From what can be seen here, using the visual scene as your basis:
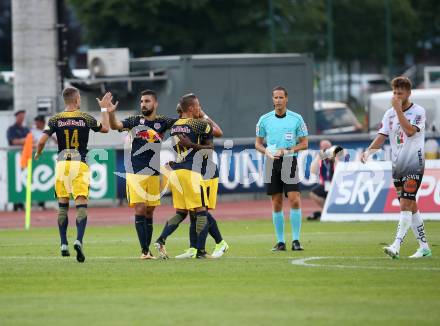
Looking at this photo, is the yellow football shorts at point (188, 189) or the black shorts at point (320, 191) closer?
the yellow football shorts at point (188, 189)

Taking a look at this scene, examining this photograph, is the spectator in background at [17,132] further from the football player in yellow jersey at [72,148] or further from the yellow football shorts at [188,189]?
the yellow football shorts at [188,189]

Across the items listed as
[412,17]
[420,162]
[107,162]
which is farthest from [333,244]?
[412,17]

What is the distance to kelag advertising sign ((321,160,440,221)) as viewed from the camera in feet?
77.9

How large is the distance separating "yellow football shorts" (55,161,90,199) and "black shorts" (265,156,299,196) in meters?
2.72

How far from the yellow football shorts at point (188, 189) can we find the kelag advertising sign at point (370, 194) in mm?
8458

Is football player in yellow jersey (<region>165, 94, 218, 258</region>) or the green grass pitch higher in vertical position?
football player in yellow jersey (<region>165, 94, 218, 258</region>)

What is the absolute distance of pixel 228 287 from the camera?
505 inches

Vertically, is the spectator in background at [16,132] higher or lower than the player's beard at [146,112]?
lower

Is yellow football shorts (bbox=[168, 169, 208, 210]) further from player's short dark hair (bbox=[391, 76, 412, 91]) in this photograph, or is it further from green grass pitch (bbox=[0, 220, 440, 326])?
player's short dark hair (bbox=[391, 76, 412, 91])

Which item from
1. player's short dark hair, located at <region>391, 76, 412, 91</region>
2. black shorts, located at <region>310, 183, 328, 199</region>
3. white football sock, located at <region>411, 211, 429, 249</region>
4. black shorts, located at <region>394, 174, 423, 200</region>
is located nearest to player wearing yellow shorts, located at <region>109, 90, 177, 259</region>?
player's short dark hair, located at <region>391, 76, 412, 91</region>

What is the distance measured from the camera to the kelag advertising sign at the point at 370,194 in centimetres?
2375

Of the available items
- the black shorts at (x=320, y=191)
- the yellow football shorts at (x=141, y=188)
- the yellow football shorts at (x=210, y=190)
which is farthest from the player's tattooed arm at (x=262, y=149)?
the black shorts at (x=320, y=191)

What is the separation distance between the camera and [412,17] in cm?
6956

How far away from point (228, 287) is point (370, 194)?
11.7 metres
